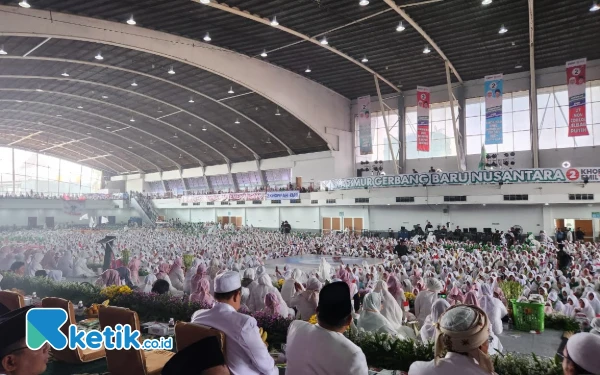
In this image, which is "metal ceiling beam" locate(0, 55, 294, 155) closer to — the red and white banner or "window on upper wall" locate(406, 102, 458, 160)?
the red and white banner

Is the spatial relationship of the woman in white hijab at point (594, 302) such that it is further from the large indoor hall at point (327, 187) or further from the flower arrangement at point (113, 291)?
the flower arrangement at point (113, 291)

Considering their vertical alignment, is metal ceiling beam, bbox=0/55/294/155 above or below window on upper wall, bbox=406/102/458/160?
above

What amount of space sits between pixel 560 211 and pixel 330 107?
18.8 m

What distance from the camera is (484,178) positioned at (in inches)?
1056

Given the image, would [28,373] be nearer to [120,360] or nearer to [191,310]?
[120,360]

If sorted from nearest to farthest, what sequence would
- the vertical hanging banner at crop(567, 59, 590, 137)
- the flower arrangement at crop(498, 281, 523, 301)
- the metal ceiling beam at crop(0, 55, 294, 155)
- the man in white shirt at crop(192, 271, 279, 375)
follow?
1. the man in white shirt at crop(192, 271, 279, 375)
2. the flower arrangement at crop(498, 281, 523, 301)
3. the vertical hanging banner at crop(567, 59, 590, 137)
4. the metal ceiling beam at crop(0, 55, 294, 155)

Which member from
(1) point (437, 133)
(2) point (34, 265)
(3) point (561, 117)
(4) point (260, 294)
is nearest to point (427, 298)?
(4) point (260, 294)

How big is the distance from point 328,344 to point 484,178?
26867 mm

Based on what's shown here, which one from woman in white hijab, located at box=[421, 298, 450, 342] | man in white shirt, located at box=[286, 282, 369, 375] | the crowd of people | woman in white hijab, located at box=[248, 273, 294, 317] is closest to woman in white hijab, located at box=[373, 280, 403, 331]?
the crowd of people

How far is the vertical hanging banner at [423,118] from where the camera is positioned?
1137 inches

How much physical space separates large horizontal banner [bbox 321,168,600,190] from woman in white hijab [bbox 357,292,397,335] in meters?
23.7

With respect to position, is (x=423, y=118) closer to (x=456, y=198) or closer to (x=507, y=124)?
(x=456, y=198)

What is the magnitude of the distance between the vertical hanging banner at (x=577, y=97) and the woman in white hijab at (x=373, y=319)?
78.6ft

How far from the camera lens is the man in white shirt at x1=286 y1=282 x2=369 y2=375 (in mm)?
2561
